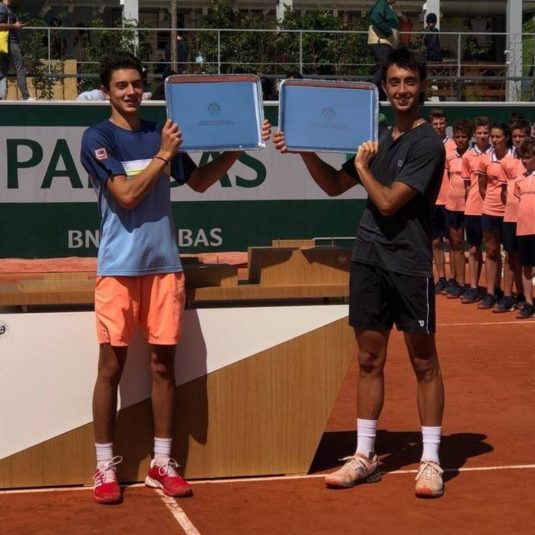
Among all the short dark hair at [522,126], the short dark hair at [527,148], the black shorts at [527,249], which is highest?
the short dark hair at [522,126]

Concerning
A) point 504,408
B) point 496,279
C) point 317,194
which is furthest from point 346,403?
point 317,194

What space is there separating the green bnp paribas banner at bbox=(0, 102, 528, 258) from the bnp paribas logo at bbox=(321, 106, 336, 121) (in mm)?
10397

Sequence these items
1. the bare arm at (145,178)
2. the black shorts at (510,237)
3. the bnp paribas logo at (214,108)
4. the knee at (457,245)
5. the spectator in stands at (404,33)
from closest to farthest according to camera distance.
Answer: the bare arm at (145,178) < the bnp paribas logo at (214,108) < the black shorts at (510,237) < the knee at (457,245) < the spectator in stands at (404,33)

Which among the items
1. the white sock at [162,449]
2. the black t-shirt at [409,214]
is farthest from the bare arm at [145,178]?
the white sock at [162,449]

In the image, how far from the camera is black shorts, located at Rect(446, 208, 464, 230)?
14.9 meters

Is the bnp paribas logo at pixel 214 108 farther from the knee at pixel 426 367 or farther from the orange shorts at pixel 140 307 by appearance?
the knee at pixel 426 367

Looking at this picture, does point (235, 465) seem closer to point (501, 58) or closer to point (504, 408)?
point (504, 408)

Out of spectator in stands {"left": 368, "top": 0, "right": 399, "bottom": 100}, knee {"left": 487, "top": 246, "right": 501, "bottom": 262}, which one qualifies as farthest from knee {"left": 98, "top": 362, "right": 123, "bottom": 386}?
spectator in stands {"left": 368, "top": 0, "right": 399, "bottom": 100}

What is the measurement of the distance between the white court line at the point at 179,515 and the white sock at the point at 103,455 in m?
0.33

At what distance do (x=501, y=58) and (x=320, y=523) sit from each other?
21.6 m

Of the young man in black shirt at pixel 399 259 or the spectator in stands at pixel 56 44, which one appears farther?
the spectator in stands at pixel 56 44

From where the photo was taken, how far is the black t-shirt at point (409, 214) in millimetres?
6234

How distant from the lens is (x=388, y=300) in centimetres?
643

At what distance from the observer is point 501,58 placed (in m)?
26.2
